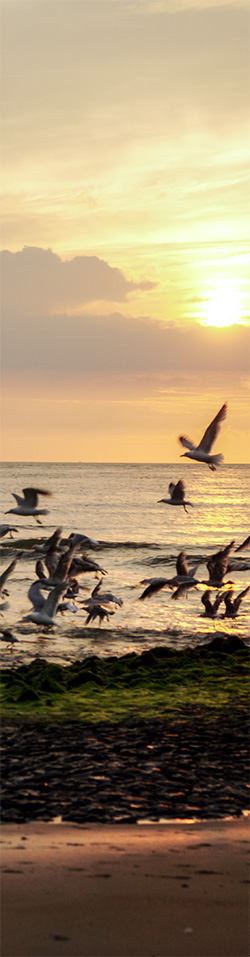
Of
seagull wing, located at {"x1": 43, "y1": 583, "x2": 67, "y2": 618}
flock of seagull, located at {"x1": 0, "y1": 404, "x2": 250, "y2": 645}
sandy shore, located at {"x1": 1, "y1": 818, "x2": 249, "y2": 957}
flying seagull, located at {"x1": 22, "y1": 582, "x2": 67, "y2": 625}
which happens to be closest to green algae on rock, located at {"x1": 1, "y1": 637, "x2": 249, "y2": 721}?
flying seagull, located at {"x1": 22, "y1": 582, "x2": 67, "y2": 625}

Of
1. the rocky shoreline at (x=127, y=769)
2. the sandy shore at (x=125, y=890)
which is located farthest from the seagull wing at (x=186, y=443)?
the sandy shore at (x=125, y=890)

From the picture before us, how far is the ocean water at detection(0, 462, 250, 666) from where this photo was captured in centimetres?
1865

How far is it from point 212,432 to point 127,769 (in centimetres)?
946

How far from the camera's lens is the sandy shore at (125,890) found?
597 cm

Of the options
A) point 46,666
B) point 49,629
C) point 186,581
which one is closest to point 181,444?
point 186,581

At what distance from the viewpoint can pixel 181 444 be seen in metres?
19.0

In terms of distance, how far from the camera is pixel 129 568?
3453cm

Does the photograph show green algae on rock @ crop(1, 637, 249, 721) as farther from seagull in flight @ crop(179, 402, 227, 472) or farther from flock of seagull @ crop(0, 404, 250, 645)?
seagull in flight @ crop(179, 402, 227, 472)

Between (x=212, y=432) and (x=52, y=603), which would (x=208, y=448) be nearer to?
(x=212, y=432)

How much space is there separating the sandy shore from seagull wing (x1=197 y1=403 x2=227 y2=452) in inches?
402

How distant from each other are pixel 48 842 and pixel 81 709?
478 centimetres

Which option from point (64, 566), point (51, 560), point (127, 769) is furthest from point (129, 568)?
point (127, 769)

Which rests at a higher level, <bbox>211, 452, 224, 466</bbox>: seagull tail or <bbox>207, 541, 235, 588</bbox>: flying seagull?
<bbox>211, 452, 224, 466</bbox>: seagull tail

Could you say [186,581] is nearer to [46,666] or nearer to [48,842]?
[46,666]
